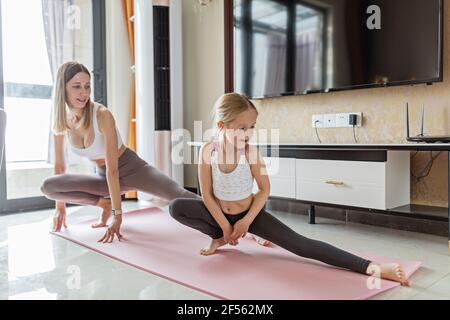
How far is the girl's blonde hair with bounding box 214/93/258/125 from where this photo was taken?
163 cm

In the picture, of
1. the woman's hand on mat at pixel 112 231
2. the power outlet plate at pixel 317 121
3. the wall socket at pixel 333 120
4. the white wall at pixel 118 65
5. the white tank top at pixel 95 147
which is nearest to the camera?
the woman's hand on mat at pixel 112 231

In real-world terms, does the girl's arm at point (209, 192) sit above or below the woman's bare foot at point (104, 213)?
above

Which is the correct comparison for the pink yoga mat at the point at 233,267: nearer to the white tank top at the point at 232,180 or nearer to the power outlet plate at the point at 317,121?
the white tank top at the point at 232,180

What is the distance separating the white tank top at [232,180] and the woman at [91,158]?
0.47 m

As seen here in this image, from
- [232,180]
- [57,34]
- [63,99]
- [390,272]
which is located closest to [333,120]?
[232,180]

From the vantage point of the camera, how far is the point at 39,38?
322cm

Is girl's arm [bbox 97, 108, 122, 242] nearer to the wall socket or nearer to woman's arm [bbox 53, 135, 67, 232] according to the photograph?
woman's arm [bbox 53, 135, 67, 232]

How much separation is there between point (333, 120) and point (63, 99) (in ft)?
5.42

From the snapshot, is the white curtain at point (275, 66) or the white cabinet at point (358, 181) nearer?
the white cabinet at point (358, 181)

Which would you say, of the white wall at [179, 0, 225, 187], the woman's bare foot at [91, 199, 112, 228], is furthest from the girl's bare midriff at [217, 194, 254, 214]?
the white wall at [179, 0, 225, 187]

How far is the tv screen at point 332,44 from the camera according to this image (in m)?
2.23

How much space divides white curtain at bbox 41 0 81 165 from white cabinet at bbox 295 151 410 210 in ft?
6.26

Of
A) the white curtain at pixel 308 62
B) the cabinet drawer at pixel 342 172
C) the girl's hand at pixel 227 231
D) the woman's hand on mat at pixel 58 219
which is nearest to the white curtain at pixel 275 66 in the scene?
the white curtain at pixel 308 62

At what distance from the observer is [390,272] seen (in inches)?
57.0
